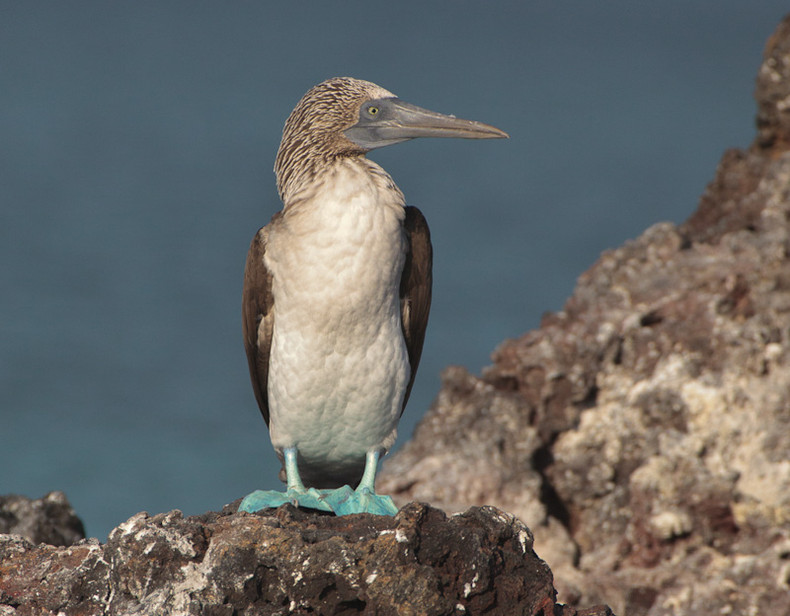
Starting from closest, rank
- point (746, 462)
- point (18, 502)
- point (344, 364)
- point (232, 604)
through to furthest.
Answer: point (232, 604), point (344, 364), point (18, 502), point (746, 462)

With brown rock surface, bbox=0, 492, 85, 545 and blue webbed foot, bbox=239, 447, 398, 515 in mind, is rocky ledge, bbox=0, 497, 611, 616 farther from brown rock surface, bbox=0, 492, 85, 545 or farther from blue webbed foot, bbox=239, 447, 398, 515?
brown rock surface, bbox=0, 492, 85, 545

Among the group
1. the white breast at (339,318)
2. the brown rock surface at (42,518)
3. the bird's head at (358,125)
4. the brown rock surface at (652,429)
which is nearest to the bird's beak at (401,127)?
the bird's head at (358,125)

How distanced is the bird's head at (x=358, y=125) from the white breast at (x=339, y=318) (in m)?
0.25

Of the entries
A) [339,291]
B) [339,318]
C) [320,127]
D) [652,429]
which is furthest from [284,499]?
[652,429]

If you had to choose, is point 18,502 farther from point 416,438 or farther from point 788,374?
point 788,374

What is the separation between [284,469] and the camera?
21.9 feet

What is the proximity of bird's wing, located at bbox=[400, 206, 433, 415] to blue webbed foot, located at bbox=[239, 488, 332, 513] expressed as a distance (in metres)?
1.05

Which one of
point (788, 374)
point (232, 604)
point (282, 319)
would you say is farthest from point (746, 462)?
point (232, 604)

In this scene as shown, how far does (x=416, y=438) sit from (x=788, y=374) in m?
3.12

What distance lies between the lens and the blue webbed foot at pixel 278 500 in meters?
5.18

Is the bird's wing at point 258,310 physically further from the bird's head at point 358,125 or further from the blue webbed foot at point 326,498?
the blue webbed foot at point 326,498

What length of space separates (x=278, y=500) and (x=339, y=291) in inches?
48.3

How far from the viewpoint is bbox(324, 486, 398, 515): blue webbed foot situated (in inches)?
221

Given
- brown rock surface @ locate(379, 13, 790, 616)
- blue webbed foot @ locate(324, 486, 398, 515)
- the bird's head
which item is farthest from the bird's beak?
brown rock surface @ locate(379, 13, 790, 616)
